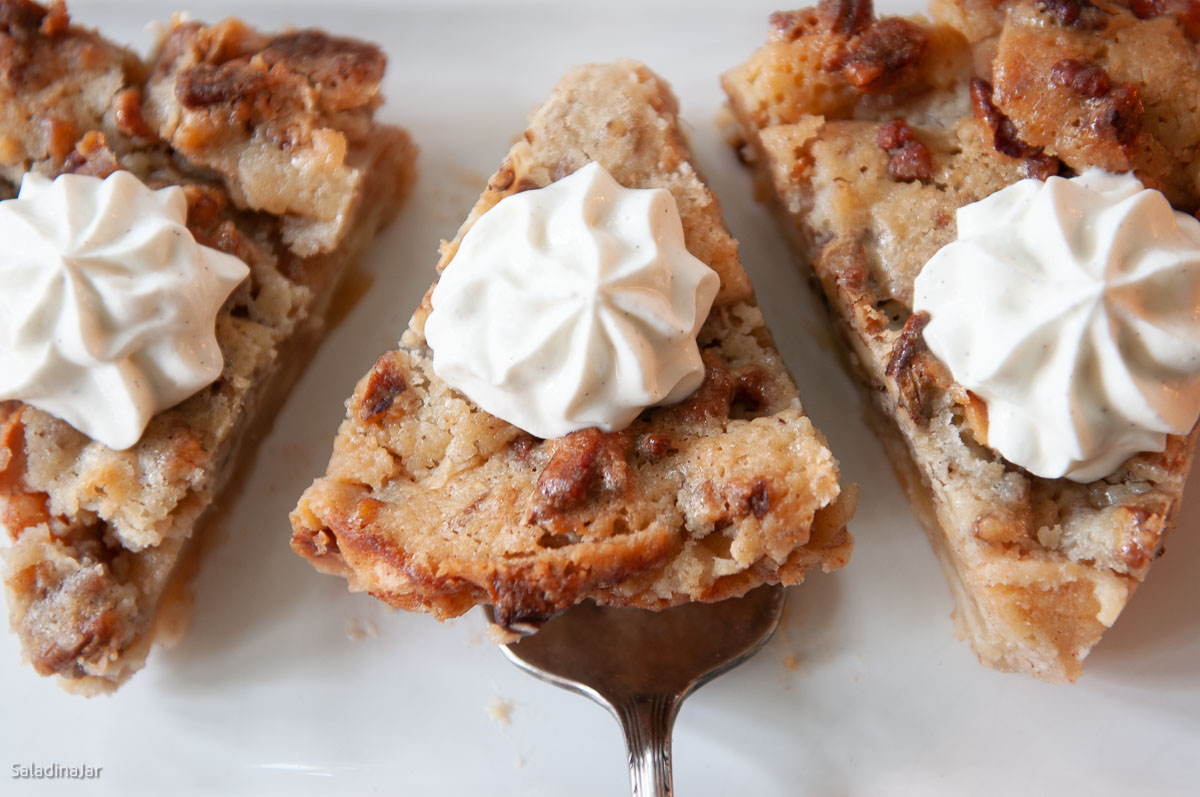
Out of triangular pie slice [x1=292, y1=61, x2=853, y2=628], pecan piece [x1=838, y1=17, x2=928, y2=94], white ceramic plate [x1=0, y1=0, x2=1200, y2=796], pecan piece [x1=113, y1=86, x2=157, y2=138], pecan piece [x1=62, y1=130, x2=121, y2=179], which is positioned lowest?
white ceramic plate [x1=0, y1=0, x2=1200, y2=796]

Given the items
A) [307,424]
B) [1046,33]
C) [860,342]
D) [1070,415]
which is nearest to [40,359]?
[307,424]

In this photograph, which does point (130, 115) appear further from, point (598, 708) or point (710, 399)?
point (598, 708)

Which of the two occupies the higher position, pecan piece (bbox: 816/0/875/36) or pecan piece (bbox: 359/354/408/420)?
pecan piece (bbox: 816/0/875/36)

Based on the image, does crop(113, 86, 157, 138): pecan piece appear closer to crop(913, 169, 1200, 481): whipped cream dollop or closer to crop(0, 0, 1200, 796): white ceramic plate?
crop(0, 0, 1200, 796): white ceramic plate

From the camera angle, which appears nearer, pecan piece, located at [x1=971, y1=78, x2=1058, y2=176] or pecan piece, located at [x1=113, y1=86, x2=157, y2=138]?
pecan piece, located at [x1=971, y1=78, x2=1058, y2=176]

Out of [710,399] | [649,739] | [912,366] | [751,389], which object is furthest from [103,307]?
[912,366]

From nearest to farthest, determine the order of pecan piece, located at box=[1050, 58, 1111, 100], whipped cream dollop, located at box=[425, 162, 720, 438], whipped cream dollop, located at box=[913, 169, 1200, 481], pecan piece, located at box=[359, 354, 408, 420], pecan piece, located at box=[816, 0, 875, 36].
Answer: whipped cream dollop, located at box=[913, 169, 1200, 481] < whipped cream dollop, located at box=[425, 162, 720, 438] < pecan piece, located at box=[1050, 58, 1111, 100] < pecan piece, located at box=[359, 354, 408, 420] < pecan piece, located at box=[816, 0, 875, 36]

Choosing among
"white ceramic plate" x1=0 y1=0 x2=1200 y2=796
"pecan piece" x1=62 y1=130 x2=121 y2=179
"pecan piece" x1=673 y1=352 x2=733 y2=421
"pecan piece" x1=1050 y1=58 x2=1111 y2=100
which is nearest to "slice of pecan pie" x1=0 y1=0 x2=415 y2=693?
"pecan piece" x1=62 y1=130 x2=121 y2=179
